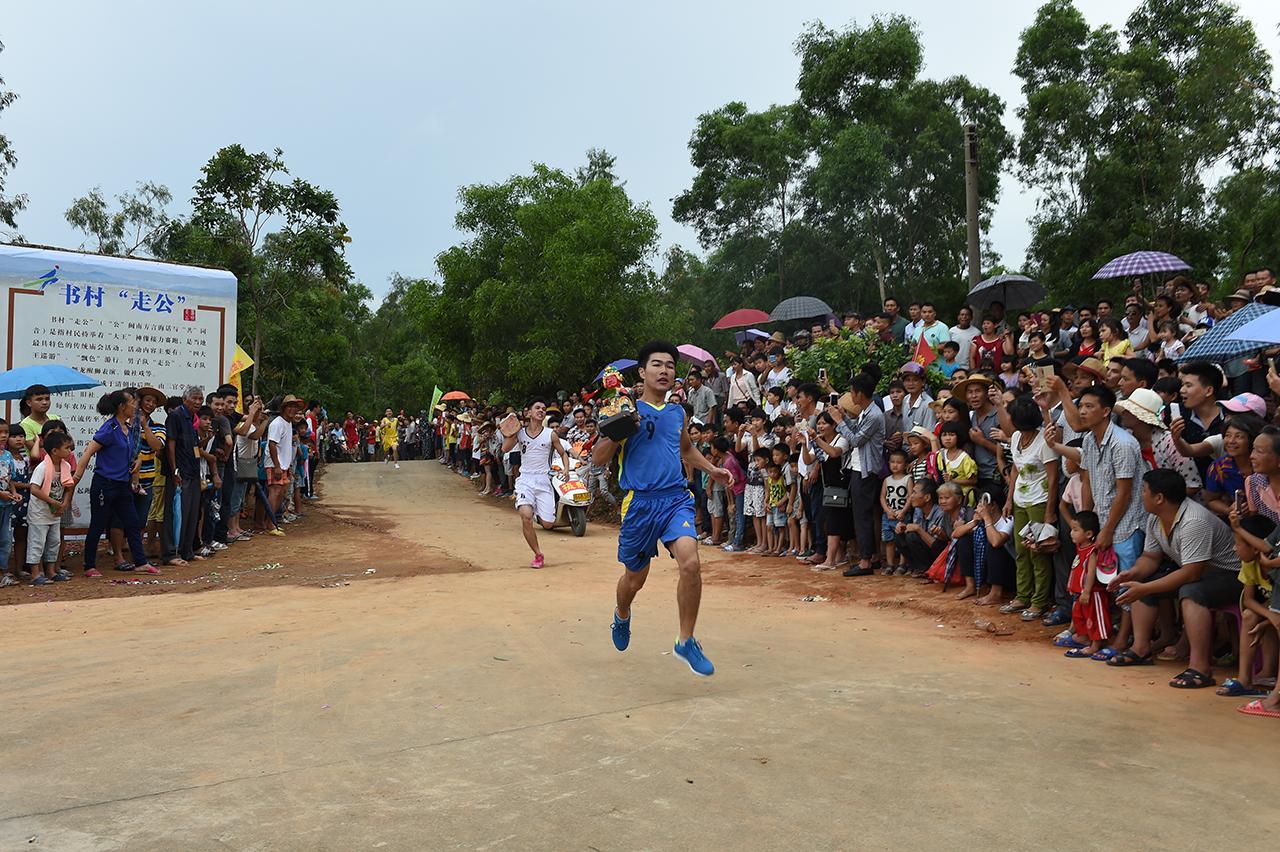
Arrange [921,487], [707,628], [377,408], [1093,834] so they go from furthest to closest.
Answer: [377,408] → [921,487] → [707,628] → [1093,834]

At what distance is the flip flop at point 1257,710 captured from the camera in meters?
5.08

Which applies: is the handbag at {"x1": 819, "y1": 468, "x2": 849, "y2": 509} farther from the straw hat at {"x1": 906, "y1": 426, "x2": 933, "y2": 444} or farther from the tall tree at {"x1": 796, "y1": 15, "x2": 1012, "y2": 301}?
the tall tree at {"x1": 796, "y1": 15, "x2": 1012, "y2": 301}

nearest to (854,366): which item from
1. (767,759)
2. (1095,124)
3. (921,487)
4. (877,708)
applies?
(921,487)

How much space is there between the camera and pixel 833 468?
1109 cm

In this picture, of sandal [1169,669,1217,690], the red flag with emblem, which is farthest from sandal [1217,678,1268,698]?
the red flag with emblem

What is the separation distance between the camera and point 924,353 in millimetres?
12914

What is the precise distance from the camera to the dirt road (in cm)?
354

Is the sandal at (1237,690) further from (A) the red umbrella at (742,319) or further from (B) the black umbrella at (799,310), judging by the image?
(A) the red umbrella at (742,319)

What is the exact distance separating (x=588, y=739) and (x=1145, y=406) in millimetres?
4703

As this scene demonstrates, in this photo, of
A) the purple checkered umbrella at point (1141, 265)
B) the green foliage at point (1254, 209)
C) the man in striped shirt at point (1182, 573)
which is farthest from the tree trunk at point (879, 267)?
the man in striped shirt at point (1182, 573)

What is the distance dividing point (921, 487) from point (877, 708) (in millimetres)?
4865

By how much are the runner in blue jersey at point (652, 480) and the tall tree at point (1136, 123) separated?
18.7 meters

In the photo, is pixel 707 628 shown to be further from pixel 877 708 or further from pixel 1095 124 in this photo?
pixel 1095 124

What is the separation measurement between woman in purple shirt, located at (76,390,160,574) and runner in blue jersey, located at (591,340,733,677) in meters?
6.91
